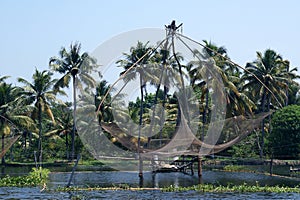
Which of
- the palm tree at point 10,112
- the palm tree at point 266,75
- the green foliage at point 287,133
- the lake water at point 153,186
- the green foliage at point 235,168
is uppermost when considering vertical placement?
the palm tree at point 266,75

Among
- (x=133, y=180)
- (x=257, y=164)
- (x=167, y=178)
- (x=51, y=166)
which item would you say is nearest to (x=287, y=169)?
(x=257, y=164)

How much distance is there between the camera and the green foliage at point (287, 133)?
28891mm

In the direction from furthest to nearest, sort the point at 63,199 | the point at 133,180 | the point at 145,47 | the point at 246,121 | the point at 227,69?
the point at 227,69
the point at 145,47
the point at 133,180
the point at 246,121
the point at 63,199

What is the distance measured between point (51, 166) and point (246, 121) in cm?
1613

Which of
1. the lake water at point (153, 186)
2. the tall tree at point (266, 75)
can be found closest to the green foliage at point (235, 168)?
the lake water at point (153, 186)

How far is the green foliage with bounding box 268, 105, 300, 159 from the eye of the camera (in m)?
28.9

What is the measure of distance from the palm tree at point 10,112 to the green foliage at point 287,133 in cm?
1385

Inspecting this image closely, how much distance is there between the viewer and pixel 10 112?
32.0 meters

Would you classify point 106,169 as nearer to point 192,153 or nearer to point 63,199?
point 192,153

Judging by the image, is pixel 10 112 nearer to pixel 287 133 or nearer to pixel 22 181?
pixel 22 181

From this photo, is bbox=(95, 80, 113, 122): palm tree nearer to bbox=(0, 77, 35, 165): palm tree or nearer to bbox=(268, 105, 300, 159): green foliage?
bbox=(0, 77, 35, 165): palm tree

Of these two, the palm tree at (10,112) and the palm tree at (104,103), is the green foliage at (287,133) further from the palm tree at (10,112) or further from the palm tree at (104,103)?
the palm tree at (10,112)

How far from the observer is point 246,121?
19500mm

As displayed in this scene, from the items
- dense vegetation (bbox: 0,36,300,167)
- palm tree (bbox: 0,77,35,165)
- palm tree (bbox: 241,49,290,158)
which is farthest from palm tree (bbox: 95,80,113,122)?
palm tree (bbox: 241,49,290,158)
